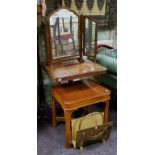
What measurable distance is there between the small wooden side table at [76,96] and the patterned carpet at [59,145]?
97 millimetres

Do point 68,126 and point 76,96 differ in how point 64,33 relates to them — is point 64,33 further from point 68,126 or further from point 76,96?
point 68,126

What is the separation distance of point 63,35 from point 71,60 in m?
0.28

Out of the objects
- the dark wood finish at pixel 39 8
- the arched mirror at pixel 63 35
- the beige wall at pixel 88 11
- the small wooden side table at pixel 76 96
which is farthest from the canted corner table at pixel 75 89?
the beige wall at pixel 88 11

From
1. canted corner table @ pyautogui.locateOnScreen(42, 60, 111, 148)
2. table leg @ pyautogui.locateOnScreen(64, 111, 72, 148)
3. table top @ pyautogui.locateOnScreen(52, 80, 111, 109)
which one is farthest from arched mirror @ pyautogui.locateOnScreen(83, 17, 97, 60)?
table leg @ pyautogui.locateOnScreen(64, 111, 72, 148)

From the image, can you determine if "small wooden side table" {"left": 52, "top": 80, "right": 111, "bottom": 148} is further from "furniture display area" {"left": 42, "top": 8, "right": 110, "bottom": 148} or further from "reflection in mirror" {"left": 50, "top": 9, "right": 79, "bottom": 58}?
"reflection in mirror" {"left": 50, "top": 9, "right": 79, "bottom": 58}

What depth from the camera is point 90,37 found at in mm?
2092

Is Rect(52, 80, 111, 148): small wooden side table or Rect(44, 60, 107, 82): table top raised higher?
Rect(44, 60, 107, 82): table top

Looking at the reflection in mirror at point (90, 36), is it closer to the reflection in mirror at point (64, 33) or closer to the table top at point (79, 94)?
the reflection in mirror at point (64, 33)

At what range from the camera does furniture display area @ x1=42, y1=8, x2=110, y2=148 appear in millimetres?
1830

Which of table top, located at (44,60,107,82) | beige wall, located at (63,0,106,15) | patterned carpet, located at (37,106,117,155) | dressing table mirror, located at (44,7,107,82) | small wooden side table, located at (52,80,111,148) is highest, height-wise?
beige wall, located at (63,0,106,15)
